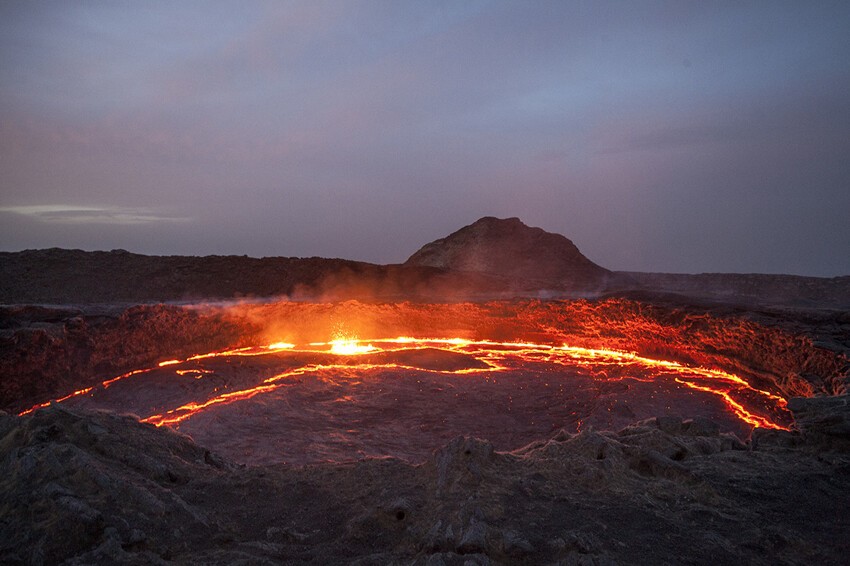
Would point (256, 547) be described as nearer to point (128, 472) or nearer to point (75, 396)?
point (128, 472)

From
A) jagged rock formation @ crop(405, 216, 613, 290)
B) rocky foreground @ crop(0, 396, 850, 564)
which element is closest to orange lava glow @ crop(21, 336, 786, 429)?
rocky foreground @ crop(0, 396, 850, 564)

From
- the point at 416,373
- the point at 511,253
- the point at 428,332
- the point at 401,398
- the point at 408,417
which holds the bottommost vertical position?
the point at 408,417

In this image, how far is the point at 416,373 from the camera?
36.8ft

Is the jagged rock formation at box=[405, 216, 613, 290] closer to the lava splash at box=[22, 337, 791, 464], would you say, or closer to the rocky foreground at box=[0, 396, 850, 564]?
the lava splash at box=[22, 337, 791, 464]

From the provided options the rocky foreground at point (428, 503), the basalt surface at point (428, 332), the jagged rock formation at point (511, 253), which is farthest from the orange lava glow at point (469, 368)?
the jagged rock formation at point (511, 253)

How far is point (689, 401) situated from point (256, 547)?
28.3 feet

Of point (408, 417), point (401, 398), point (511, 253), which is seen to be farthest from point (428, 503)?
point (511, 253)

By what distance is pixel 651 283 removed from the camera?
21.3 meters

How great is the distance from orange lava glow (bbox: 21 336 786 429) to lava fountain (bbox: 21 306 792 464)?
0.15 feet

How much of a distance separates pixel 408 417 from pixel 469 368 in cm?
357

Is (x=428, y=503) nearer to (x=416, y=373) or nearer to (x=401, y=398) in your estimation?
(x=401, y=398)

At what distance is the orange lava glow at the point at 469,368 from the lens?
9.41 meters

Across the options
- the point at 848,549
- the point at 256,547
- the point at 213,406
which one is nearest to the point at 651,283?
the point at 213,406

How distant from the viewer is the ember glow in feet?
30.7
